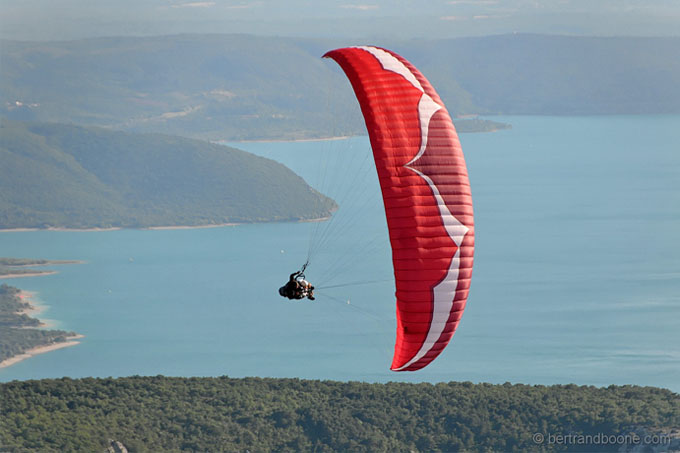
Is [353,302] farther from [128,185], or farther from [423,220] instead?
[423,220]

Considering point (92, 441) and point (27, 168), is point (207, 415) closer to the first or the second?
point (92, 441)

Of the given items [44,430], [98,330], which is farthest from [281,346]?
[44,430]

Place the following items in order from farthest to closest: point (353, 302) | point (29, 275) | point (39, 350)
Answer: point (29, 275)
point (353, 302)
point (39, 350)

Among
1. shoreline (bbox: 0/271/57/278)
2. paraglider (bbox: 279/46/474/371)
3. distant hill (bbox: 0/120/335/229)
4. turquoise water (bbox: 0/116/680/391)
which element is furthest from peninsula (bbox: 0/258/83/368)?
paraglider (bbox: 279/46/474/371)

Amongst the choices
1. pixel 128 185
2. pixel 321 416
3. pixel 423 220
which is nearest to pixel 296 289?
pixel 423 220

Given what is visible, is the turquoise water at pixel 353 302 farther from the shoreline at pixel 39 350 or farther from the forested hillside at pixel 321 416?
the forested hillside at pixel 321 416

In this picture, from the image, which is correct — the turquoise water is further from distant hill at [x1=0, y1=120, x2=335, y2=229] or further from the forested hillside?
the forested hillside

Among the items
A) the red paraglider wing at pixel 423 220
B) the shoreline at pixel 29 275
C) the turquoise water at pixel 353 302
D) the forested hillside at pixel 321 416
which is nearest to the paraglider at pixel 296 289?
the red paraglider wing at pixel 423 220
